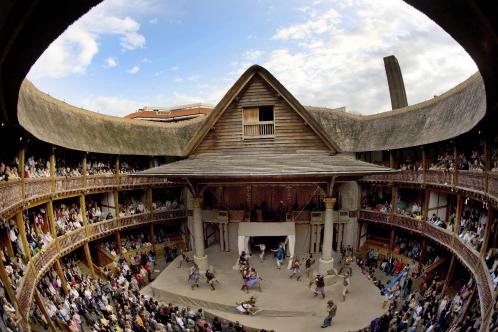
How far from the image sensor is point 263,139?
21891mm

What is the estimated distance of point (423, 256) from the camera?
2061 centimetres

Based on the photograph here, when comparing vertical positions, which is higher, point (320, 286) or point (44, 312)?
point (44, 312)

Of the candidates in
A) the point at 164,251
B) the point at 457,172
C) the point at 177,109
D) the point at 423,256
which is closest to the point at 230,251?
the point at 164,251

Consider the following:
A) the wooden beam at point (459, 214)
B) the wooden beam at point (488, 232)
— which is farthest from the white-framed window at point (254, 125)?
the wooden beam at point (488, 232)

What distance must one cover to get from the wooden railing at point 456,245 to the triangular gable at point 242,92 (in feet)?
22.6

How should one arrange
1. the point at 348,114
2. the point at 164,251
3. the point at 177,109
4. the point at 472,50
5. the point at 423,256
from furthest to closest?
the point at 177,109
the point at 348,114
the point at 164,251
the point at 423,256
the point at 472,50

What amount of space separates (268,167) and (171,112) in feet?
146

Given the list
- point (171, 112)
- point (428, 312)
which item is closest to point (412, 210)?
point (428, 312)

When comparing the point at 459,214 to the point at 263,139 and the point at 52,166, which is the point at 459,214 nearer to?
the point at 263,139

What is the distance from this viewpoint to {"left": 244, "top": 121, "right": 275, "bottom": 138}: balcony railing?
2191cm

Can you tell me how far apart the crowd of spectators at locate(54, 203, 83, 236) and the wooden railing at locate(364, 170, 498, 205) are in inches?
823

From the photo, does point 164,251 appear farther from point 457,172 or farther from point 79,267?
point 457,172

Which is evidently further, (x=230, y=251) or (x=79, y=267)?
(x=230, y=251)

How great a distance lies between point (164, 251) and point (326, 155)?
15.0m
